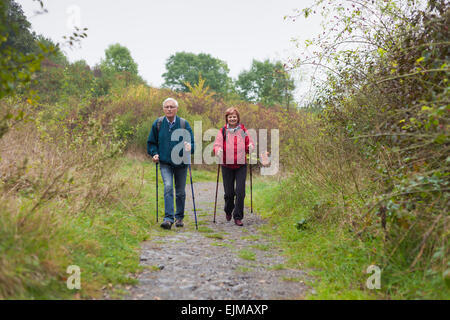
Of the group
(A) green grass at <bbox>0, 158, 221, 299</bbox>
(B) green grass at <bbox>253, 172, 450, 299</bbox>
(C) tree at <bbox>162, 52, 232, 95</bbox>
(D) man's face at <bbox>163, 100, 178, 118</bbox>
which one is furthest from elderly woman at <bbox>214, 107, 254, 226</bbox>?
(C) tree at <bbox>162, 52, 232, 95</bbox>

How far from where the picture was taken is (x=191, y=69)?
63.5 meters

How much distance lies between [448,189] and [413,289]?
1.01 m

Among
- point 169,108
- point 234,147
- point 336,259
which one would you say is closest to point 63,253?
point 336,259

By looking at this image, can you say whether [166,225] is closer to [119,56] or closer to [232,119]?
[232,119]

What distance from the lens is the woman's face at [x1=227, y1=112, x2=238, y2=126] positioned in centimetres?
770

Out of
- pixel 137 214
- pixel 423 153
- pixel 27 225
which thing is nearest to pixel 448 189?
pixel 423 153

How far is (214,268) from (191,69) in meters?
61.3

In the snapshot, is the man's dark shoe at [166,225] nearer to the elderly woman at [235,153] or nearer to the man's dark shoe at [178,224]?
the man's dark shoe at [178,224]

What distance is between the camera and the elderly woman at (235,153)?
7.63 m

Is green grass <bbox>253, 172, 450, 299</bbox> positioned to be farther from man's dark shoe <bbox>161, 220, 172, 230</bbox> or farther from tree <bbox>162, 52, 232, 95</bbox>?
tree <bbox>162, 52, 232, 95</bbox>

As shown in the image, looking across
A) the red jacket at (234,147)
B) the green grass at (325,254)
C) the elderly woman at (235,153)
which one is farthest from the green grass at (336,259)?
the red jacket at (234,147)

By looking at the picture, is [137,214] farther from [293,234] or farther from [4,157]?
[293,234]

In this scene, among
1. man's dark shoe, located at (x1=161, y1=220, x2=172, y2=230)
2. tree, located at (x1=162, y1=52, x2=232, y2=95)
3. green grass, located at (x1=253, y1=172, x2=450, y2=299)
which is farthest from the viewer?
tree, located at (x1=162, y1=52, x2=232, y2=95)

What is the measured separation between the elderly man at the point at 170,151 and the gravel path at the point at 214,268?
0.53 m
